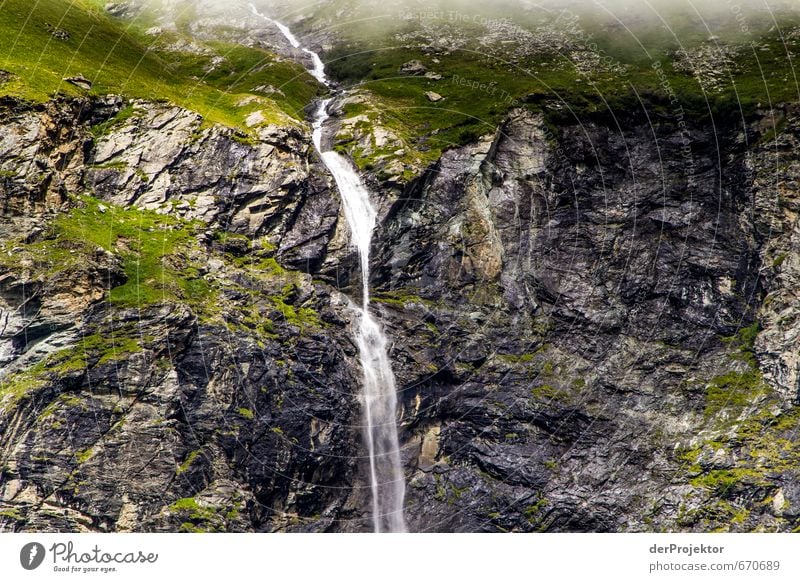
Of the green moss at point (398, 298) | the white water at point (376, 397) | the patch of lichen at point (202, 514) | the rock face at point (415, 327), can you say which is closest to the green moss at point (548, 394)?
the rock face at point (415, 327)

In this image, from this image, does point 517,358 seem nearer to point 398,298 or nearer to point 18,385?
point 398,298

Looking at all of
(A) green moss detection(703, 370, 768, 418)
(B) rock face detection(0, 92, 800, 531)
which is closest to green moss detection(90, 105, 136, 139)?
(B) rock face detection(0, 92, 800, 531)

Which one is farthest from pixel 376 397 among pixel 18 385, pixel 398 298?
pixel 18 385

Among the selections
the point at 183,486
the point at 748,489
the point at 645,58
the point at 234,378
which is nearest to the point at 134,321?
the point at 234,378

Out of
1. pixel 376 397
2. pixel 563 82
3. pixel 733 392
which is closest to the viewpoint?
pixel 376 397

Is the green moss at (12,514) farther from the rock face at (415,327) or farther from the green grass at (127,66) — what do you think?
the green grass at (127,66)

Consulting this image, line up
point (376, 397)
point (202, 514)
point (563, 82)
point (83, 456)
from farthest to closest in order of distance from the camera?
point (563, 82) → point (376, 397) → point (202, 514) → point (83, 456)
